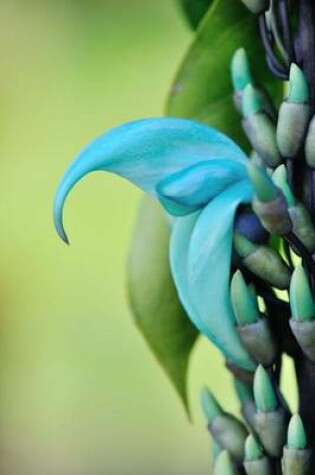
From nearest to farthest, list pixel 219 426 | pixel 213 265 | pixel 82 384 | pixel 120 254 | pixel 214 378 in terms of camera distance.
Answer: pixel 213 265 → pixel 219 426 → pixel 214 378 → pixel 120 254 → pixel 82 384

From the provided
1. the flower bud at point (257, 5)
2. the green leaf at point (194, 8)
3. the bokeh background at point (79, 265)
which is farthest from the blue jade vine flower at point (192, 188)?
the bokeh background at point (79, 265)

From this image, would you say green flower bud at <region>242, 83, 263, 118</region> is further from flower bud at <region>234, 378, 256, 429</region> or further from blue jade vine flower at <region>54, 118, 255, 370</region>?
flower bud at <region>234, 378, 256, 429</region>

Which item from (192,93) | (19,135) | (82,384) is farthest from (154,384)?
(192,93)

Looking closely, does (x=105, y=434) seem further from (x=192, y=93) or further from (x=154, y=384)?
(x=192, y=93)

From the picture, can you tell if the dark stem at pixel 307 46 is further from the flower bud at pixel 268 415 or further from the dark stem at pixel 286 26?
the flower bud at pixel 268 415

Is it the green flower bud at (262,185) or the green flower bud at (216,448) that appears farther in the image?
the green flower bud at (216,448)

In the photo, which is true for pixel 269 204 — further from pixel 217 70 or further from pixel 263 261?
pixel 217 70
